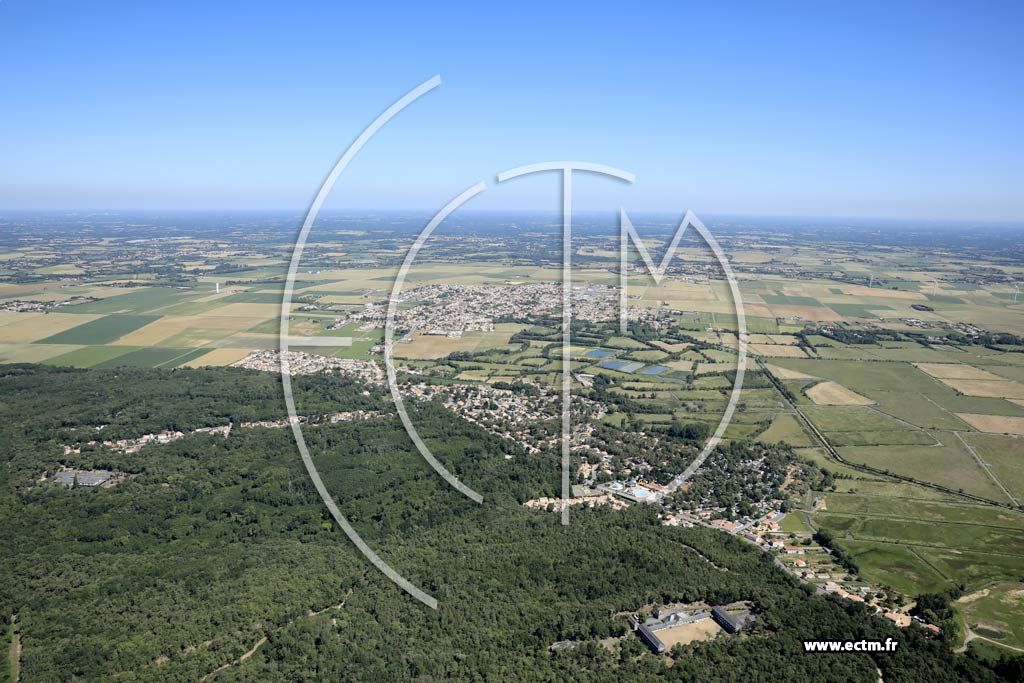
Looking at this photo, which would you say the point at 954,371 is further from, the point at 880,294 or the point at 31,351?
the point at 31,351

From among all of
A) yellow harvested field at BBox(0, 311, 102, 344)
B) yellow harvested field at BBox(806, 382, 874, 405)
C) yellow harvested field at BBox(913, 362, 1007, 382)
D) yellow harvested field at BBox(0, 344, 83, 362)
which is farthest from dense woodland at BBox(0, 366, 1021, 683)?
yellow harvested field at BBox(913, 362, 1007, 382)

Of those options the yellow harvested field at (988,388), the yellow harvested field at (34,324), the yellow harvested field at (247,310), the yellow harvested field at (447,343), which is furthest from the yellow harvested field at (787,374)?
the yellow harvested field at (34,324)

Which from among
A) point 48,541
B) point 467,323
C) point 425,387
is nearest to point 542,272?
→ point 467,323

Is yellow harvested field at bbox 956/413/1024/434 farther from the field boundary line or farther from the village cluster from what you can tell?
the village cluster

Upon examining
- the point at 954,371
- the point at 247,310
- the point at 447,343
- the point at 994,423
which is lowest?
the point at 994,423

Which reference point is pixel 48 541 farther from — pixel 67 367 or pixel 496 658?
pixel 67 367

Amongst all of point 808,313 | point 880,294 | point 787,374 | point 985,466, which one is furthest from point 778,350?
point 880,294

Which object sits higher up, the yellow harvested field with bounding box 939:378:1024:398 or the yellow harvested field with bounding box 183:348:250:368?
the yellow harvested field with bounding box 183:348:250:368

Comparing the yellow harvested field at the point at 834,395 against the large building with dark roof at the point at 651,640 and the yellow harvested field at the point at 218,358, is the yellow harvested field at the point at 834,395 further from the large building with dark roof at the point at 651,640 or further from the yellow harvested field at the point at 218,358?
the yellow harvested field at the point at 218,358
